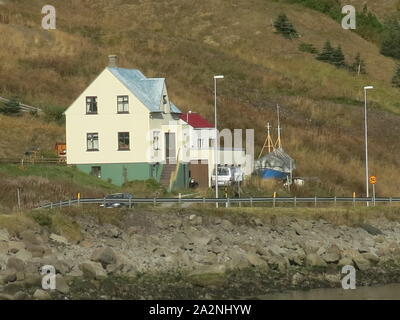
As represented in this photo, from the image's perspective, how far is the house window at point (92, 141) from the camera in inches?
2788

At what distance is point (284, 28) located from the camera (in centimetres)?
15188

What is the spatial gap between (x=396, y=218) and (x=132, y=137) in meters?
17.7

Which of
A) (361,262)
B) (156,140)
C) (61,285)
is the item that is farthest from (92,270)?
(156,140)

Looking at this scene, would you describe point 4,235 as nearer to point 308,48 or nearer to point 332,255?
point 332,255

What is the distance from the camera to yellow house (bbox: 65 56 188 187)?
69.9 metres

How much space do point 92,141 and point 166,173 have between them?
208 inches

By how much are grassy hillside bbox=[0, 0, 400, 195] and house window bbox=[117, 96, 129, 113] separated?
27.3 feet

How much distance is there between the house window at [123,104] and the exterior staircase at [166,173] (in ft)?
15.0

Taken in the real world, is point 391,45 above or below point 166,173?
above

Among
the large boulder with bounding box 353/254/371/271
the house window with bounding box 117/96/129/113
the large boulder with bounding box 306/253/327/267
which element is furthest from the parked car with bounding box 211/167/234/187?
the large boulder with bounding box 306/253/327/267

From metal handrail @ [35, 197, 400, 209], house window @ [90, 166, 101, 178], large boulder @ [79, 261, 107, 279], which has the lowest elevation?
large boulder @ [79, 261, 107, 279]

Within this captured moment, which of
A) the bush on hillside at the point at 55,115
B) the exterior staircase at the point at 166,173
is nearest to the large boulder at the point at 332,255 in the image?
the exterior staircase at the point at 166,173

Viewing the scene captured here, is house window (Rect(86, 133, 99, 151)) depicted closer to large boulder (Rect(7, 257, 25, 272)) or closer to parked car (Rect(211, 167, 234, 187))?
parked car (Rect(211, 167, 234, 187))
